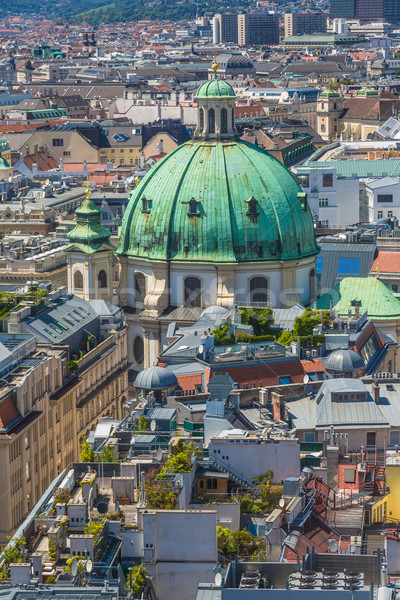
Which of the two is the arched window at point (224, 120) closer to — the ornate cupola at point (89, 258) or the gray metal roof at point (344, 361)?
the ornate cupola at point (89, 258)

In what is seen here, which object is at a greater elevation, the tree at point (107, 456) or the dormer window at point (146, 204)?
the dormer window at point (146, 204)

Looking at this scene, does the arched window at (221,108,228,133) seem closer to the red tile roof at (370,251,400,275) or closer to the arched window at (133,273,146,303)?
the arched window at (133,273,146,303)

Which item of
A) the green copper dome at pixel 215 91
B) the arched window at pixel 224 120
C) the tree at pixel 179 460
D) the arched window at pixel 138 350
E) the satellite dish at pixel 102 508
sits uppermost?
the green copper dome at pixel 215 91

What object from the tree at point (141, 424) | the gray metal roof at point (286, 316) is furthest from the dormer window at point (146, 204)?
the tree at point (141, 424)

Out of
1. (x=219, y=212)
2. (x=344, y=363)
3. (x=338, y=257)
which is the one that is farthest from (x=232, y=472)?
(x=338, y=257)

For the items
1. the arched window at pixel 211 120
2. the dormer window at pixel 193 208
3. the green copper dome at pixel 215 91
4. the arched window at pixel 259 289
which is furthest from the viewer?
the green copper dome at pixel 215 91

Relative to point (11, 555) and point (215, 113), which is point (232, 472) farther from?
point (215, 113)

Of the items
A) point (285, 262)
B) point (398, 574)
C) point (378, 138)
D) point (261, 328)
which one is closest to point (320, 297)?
point (285, 262)
